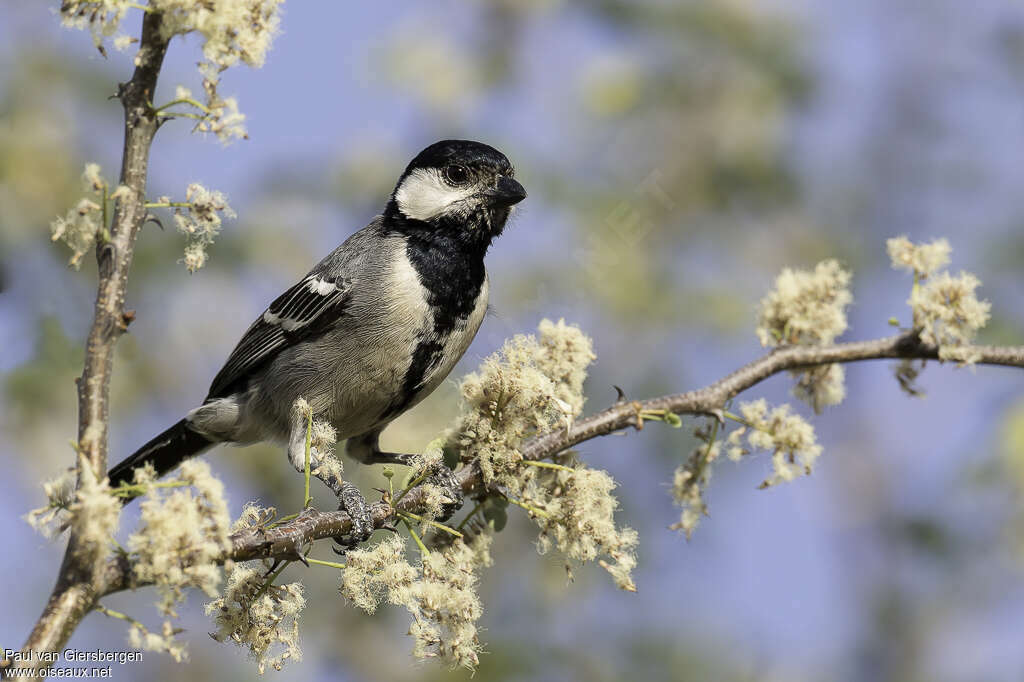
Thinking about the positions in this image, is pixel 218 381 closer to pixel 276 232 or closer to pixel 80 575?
pixel 276 232

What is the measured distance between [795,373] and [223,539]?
186 centimetres

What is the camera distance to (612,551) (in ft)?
8.15

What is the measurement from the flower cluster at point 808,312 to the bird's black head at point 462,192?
1.42 metres

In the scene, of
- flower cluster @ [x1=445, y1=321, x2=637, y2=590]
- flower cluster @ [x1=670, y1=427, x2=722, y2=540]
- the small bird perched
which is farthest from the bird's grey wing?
flower cluster @ [x1=670, y1=427, x2=722, y2=540]

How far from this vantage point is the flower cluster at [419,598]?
227 centimetres

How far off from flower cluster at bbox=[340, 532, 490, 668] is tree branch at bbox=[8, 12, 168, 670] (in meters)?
0.63

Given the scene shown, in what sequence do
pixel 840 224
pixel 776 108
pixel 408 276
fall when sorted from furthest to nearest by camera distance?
pixel 840 224 → pixel 776 108 → pixel 408 276

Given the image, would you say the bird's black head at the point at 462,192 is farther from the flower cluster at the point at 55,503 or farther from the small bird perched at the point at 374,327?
the flower cluster at the point at 55,503

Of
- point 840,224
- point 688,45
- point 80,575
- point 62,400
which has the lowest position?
point 80,575

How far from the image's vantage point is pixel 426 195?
4.29 meters

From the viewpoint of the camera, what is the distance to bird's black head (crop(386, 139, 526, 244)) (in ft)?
13.6

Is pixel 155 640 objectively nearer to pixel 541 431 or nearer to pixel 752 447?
pixel 541 431

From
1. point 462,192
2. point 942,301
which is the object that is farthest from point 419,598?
point 462,192

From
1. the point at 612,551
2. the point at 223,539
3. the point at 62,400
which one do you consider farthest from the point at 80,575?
the point at 62,400
